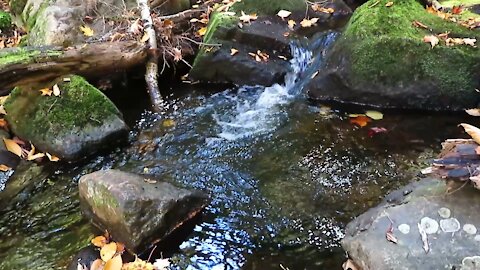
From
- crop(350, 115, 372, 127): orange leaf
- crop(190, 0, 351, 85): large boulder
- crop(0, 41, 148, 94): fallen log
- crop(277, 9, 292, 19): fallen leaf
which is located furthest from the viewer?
crop(277, 9, 292, 19): fallen leaf

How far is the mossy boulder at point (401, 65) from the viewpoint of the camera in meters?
5.35

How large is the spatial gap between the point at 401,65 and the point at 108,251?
3.91 m

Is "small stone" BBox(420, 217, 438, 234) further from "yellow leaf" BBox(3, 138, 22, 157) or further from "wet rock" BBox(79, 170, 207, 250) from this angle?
"yellow leaf" BBox(3, 138, 22, 157)

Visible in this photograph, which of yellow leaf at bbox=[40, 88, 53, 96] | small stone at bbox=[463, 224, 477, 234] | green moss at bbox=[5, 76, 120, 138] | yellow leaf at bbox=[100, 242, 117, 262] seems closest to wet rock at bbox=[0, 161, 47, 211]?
green moss at bbox=[5, 76, 120, 138]

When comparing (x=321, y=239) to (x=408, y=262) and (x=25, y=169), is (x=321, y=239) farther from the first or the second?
(x=25, y=169)

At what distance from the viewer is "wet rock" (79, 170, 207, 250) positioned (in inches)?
139

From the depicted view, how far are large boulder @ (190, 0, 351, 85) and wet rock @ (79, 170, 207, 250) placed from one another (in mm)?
2933

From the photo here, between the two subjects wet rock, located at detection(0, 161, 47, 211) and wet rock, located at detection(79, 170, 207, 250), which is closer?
wet rock, located at detection(79, 170, 207, 250)

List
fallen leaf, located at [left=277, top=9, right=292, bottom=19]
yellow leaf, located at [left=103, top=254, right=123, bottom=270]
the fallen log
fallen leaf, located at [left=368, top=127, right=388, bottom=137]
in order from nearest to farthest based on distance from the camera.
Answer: yellow leaf, located at [left=103, top=254, right=123, bottom=270] → the fallen log → fallen leaf, located at [left=368, top=127, right=388, bottom=137] → fallen leaf, located at [left=277, top=9, right=292, bottom=19]

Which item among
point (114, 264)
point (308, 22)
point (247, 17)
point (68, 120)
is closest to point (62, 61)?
point (68, 120)

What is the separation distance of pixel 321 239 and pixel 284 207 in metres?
0.52

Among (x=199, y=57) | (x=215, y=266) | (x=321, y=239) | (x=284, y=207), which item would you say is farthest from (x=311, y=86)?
(x=215, y=266)

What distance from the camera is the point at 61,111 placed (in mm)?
5297

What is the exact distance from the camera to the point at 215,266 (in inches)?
138
